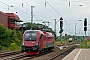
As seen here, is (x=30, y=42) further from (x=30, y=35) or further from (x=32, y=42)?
(x=30, y=35)

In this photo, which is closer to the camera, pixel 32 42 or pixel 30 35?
pixel 32 42

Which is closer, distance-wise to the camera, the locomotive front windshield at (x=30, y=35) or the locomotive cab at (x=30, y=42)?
the locomotive cab at (x=30, y=42)

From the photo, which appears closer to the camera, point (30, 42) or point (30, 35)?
point (30, 42)

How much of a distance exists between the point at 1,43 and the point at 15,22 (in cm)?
3406

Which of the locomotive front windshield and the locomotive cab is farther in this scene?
the locomotive front windshield

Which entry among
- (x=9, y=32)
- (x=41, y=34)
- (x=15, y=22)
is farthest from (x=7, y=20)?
(x=41, y=34)

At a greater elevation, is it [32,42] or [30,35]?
[30,35]

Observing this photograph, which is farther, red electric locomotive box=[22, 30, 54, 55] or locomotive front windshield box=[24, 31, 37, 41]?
locomotive front windshield box=[24, 31, 37, 41]

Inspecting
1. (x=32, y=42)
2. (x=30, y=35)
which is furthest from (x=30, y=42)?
(x=30, y=35)

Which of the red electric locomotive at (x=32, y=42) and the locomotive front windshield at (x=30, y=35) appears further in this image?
the locomotive front windshield at (x=30, y=35)

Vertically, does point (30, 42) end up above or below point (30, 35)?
below

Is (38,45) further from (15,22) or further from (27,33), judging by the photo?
(15,22)

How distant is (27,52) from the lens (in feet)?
111

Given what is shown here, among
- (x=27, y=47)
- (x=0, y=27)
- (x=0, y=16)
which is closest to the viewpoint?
(x=27, y=47)
